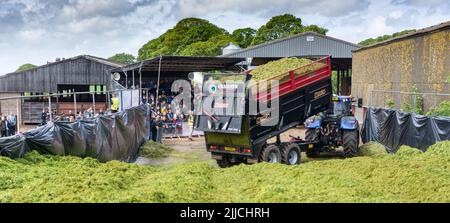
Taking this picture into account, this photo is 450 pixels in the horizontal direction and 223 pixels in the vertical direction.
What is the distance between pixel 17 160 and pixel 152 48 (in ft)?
346

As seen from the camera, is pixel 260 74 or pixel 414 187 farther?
pixel 260 74

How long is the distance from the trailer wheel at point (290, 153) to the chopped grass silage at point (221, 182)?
260 centimetres

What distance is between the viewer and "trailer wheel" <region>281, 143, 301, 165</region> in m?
15.1

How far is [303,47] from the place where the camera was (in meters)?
37.7

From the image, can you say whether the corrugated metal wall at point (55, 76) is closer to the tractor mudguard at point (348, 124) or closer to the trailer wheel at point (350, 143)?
the tractor mudguard at point (348, 124)

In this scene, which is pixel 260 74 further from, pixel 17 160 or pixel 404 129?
pixel 17 160

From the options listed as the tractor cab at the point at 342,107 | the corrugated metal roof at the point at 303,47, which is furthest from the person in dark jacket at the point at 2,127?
the corrugated metal roof at the point at 303,47

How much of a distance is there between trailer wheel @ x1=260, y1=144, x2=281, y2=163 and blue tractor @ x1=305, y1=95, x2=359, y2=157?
7.35 ft

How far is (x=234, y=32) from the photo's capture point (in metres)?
102

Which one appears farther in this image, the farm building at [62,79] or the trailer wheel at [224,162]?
the farm building at [62,79]

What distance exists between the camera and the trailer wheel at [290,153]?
15148 mm

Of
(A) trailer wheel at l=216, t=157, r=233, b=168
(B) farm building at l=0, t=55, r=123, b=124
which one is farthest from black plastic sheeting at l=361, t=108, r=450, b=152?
(B) farm building at l=0, t=55, r=123, b=124

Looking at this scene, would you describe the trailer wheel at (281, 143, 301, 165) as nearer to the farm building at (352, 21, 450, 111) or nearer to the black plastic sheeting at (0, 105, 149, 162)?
the black plastic sheeting at (0, 105, 149, 162)
